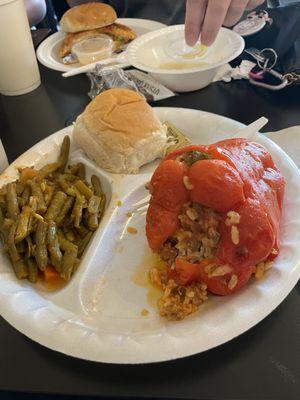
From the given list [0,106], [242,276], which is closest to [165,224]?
[242,276]

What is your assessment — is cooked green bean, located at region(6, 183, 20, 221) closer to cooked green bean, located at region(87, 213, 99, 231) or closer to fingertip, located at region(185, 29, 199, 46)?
cooked green bean, located at region(87, 213, 99, 231)

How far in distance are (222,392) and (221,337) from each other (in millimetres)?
110

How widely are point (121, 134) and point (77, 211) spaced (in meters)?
0.32

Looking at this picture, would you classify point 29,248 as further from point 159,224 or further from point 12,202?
point 159,224

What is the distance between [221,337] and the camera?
901 mm

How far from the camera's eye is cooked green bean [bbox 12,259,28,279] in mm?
1136

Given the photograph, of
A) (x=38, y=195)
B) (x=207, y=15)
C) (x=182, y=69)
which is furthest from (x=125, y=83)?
(x=38, y=195)

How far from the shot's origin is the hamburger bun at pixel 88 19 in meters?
2.35

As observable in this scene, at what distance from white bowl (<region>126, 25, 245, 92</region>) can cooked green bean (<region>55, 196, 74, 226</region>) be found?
76 cm

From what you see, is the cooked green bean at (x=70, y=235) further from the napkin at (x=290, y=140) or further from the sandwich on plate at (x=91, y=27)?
the sandwich on plate at (x=91, y=27)

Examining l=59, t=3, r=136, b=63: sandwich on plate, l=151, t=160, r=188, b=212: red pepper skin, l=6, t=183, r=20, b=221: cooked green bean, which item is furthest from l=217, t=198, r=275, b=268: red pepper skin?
l=59, t=3, r=136, b=63: sandwich on plate

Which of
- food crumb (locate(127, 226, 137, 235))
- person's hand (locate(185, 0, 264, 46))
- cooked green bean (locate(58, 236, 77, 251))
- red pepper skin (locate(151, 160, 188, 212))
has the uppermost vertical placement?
person's hand (locate(185, 0, 264, 46))

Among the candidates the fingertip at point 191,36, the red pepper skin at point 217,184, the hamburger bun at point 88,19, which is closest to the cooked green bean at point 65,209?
the red pepper skin at point 217,184

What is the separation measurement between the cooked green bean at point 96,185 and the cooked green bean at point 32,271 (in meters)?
0.33
